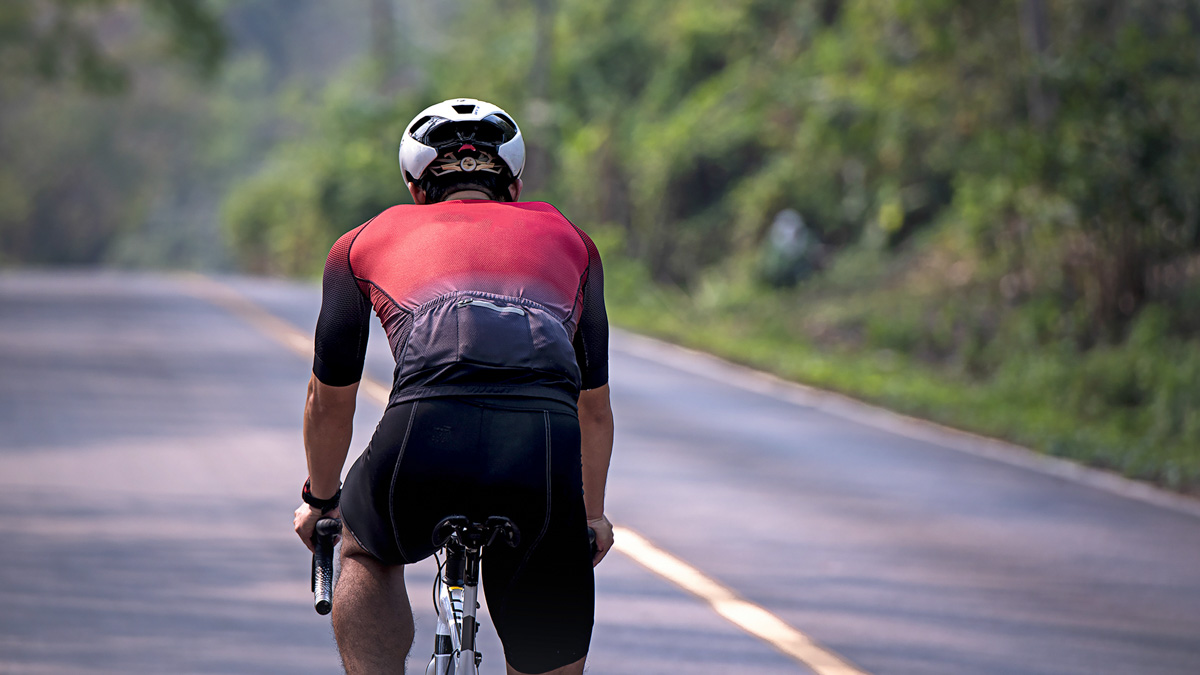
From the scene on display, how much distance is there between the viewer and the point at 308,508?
3941 millimetres

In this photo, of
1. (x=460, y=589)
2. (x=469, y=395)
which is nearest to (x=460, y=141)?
(x=469, y=395)

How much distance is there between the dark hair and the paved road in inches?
120

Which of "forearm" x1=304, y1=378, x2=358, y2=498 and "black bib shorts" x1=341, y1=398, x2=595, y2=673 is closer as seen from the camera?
"black bib shorts" x1=341, y1=398, x2=595, y2=673

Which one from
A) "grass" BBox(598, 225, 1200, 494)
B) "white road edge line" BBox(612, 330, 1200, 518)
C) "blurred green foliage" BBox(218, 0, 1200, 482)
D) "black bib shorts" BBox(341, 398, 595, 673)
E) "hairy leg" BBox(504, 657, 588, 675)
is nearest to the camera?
"black bib shorts" BBox(341, 398, 595, 673)

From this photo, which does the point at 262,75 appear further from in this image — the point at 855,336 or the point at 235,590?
the point at 235,590

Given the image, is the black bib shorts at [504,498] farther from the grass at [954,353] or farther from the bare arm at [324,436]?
the grass at [954,353]

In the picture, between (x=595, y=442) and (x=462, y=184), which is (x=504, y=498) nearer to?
(x=595, y=442)

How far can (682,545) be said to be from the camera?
363 inches

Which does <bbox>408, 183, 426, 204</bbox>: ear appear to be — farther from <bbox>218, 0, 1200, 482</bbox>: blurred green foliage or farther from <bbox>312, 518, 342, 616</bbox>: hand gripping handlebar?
<bbox>218, 0, 1200, 482</bbox>: blurred green foliage

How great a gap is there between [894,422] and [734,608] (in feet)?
27.0

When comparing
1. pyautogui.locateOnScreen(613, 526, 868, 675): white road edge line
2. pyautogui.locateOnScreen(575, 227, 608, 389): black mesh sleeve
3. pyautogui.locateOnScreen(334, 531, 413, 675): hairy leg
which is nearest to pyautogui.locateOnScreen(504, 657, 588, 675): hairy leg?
pyautogui.locateOnScreen(334, 531, 413, 675): hairy leg

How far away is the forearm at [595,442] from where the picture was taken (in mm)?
3910

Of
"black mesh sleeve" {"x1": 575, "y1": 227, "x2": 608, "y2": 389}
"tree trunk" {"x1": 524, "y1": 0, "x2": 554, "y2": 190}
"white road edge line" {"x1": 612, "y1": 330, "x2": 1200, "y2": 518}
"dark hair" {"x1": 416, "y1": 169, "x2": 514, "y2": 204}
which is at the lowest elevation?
"black mesh sleeve" {"x1": 575, "y1": 227, "x2": 608, "y2": 389}

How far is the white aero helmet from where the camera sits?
378 cm
